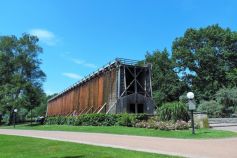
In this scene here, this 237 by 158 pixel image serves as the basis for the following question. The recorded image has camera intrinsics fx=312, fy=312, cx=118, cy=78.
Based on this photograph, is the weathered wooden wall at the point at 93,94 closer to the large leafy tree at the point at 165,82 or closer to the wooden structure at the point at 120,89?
the wooden structure at the point at 120,89

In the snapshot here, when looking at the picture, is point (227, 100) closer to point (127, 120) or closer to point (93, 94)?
point (93, 94)

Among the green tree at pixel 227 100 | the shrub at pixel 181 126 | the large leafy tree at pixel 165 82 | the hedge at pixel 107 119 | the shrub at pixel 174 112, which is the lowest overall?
the shrub at pixel 181 126

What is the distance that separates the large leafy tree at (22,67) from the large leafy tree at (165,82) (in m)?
20.3

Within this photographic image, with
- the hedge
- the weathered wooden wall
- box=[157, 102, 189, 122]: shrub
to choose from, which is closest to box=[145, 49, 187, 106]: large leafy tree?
the weathered wooden wall

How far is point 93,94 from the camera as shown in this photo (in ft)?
122

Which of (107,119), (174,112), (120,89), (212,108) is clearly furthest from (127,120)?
(212,108)

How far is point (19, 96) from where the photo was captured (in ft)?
166

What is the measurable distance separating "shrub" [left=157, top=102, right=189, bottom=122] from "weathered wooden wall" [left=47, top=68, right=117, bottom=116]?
1109 cm

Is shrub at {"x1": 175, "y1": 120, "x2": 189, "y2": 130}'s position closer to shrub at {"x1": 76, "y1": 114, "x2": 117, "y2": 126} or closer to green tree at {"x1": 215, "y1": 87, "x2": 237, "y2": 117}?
shrub at {"x1": 76, "y1": 114, "x2": 117, "y2": 126}

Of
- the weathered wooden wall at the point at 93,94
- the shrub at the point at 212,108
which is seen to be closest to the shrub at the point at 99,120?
the weathered wooden wall at the point at 93,94

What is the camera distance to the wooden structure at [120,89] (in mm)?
32672

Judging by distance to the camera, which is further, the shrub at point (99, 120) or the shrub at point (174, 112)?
the shrub at point (99, 120)

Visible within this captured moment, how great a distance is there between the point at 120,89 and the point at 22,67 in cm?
2643

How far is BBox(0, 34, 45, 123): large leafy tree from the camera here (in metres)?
51.0
